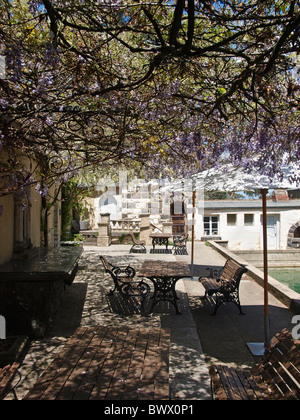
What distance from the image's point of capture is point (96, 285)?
8.33 m

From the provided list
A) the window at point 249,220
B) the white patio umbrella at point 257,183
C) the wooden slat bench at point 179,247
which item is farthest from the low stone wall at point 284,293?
the window at point 249,220

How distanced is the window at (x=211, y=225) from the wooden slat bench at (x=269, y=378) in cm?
1992

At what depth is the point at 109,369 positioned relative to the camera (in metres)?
2.73

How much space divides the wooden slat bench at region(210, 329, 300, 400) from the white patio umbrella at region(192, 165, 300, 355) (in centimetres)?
153

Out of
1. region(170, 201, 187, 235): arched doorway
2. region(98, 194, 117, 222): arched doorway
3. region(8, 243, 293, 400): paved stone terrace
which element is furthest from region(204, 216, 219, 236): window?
region(8, 243, 293, 400): paved stone terrace

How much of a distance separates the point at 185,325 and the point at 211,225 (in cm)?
1769

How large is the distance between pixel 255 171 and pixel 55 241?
851cm

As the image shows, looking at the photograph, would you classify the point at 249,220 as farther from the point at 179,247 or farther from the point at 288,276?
the point at 179,247

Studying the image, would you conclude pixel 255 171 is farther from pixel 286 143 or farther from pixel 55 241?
pixel 55 241

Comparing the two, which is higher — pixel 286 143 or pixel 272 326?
pixel 286 143

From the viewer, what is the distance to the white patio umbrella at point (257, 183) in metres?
4.68
